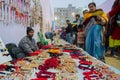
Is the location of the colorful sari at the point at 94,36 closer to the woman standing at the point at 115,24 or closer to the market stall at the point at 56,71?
the woman standing at the point at 115,24

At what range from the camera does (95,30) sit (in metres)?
5.54

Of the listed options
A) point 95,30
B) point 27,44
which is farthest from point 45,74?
point 95,30

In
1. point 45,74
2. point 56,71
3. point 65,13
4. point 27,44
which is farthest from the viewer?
point 65,13

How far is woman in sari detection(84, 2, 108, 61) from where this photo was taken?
546 cm

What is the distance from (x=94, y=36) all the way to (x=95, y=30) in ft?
0.43

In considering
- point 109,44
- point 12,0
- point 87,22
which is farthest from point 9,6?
point 109,44

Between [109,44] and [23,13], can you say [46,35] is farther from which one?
[109,44]

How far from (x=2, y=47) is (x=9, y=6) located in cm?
127

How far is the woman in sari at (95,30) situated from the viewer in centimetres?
546

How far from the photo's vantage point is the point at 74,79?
2596mm

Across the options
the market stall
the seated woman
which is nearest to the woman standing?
the market stall

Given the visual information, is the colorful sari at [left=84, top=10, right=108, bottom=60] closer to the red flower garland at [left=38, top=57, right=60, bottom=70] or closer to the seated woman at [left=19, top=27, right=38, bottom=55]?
the seated woman at [left=19, top=27, right=38, bottom=55]

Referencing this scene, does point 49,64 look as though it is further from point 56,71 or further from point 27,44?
point 27,44

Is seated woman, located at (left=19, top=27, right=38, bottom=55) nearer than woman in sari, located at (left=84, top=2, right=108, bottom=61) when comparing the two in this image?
Yes
